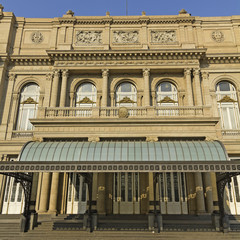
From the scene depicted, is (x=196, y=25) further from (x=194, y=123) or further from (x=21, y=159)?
(x=21, y=159)

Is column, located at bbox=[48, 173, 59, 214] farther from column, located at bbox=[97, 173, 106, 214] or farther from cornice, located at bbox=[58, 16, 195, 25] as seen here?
cornice, located at bbox=[58, 16, 195, 25]

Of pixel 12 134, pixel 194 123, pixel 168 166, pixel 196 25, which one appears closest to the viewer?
pixel 168 166

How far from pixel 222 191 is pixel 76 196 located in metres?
11.0

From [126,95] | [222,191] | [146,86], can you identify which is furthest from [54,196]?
[146,86]

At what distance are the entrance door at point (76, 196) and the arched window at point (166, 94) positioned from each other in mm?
9964

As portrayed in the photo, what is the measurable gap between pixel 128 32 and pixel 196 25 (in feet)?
22.8

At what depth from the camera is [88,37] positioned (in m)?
25.0

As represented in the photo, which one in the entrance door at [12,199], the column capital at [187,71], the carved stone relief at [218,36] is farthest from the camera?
the carved stone relief at [218,36]

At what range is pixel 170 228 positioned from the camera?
15.3 meters

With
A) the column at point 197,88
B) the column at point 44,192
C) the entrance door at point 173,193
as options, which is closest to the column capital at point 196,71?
the column at point 197,88

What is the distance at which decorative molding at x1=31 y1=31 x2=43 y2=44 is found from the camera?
25244 mm

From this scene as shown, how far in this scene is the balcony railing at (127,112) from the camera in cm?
1905

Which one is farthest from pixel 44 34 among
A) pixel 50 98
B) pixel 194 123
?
pixel 194 123

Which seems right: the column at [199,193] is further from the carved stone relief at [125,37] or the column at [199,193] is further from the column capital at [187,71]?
the carved stone relief at [125,37]
